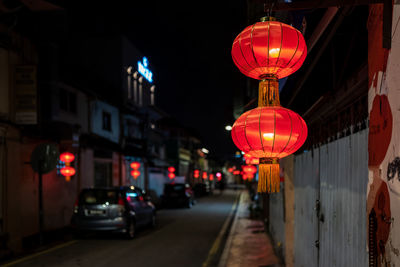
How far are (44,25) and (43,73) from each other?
1.83m

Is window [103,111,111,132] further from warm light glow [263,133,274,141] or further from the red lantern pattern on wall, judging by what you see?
warm light glow [263,133,274,141]

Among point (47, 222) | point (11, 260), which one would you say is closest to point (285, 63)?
point (11, 260)

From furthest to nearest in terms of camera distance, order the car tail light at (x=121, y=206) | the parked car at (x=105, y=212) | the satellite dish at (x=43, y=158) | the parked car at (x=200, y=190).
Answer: the parked car at (x=200, y=190)
the car tail light at (x=121, y=206)
the parked car at (x=105, y=212)
the satellite dish at (x=43, y=158)

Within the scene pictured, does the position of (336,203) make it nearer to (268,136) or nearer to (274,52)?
(268,136)

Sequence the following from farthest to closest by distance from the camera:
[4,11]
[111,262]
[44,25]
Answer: [44,25] < [4,11] < [111,262]

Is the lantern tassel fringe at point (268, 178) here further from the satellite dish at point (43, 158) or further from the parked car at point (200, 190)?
the parked car at point (200, 190)

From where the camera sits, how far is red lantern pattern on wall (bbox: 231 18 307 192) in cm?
353

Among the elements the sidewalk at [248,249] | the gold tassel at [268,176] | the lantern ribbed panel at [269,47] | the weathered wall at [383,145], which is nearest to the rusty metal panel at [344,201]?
the weathered wall at [383,145]

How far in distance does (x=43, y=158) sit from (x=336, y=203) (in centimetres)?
1036

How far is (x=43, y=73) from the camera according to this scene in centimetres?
1420

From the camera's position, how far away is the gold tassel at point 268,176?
3578 millimetres

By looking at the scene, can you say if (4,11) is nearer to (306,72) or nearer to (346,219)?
(306,72)

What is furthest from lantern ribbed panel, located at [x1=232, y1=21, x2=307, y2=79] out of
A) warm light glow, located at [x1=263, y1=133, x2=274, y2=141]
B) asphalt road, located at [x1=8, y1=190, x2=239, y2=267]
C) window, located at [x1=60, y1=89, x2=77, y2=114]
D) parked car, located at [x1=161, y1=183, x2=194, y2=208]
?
parked car, located at [x1=161, y1=183, x2=194, y2=208]

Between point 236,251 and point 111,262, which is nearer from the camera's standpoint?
point 111,262
